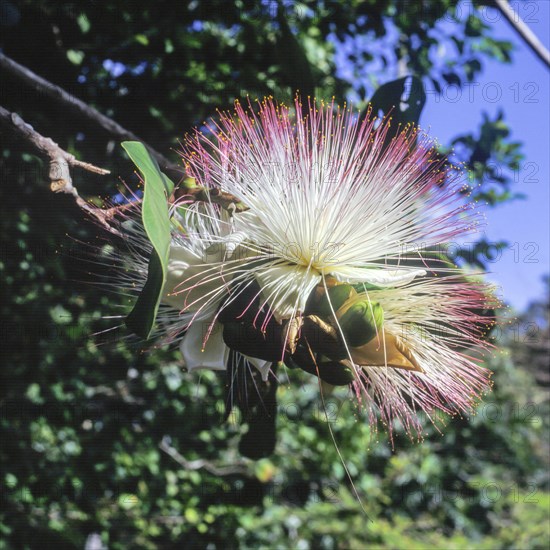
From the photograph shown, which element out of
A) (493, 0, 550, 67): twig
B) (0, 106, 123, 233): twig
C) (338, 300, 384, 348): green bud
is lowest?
(338, 300, 384, 348): green bud

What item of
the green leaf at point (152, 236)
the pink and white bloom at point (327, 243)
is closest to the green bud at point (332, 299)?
the pink and white bloom at point (327, 243)

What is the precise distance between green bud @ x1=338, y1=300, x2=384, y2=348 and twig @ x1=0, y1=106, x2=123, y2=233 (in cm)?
42

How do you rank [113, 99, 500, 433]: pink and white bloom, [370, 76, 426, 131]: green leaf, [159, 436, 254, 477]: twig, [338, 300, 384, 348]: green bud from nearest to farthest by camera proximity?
1. [338, 300, 384, 348]: green bud
2. [113, 99, 500, 433]: pink and white bloom
3. [370, 76, 426, 131]: green leaf
4. [159, 436, 254, 477]: twig

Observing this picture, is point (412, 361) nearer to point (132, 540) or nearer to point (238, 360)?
point (238, 360)

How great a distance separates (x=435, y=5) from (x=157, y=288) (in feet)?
6.74

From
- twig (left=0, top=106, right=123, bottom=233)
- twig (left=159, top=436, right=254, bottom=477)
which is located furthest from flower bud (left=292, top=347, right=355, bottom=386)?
twig (left=159, top=436, right=254, bottom=477)

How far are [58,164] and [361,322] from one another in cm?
53

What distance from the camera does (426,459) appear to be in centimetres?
340

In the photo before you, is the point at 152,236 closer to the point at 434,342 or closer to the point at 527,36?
the point at 434,342

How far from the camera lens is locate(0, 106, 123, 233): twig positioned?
948 millimetres

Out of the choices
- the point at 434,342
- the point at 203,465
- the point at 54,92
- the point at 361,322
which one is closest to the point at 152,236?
the point at 361,322

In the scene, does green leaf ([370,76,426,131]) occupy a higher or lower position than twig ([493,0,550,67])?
lower

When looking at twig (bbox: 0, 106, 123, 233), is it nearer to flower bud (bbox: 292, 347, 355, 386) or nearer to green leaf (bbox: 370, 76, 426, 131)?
flower bud (bbox: 292, 347, 355, 386)

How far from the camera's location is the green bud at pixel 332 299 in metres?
0.91
